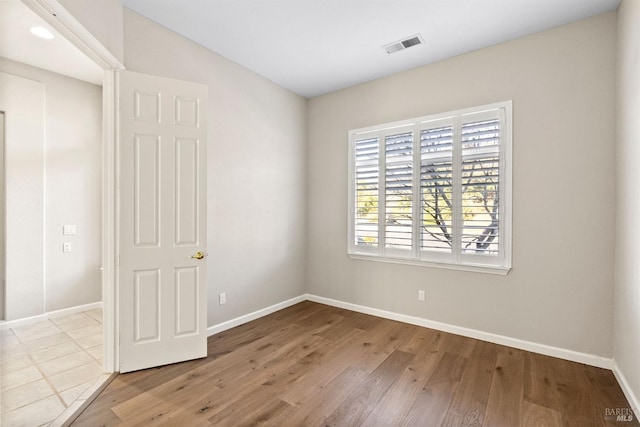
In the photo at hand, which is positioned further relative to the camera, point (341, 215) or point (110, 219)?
point (341, 215)

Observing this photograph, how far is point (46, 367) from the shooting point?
98.2 inches

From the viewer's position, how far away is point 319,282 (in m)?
4.37

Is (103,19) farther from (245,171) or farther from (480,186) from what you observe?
(480,186)

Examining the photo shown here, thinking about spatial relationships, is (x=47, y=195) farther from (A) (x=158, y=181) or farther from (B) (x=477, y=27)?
(B) (x=477, y=27)

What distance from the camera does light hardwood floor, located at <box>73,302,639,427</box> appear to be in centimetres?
191

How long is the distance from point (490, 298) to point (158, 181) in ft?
11.2

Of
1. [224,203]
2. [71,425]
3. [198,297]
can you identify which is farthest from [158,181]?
[71,425]

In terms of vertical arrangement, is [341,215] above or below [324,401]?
above

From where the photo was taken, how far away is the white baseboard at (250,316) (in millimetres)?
3216

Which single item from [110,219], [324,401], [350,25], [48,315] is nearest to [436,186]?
[350,25]

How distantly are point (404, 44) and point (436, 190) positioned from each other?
157 centimetres

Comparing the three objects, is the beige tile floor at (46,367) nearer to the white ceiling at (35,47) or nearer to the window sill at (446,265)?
the white ceiling at (35,47)

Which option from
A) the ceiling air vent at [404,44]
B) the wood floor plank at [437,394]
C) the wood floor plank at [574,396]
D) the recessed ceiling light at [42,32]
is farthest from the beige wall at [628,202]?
the recessed ceiling light at [42,32]

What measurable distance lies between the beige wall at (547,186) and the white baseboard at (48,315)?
13.7 ft
